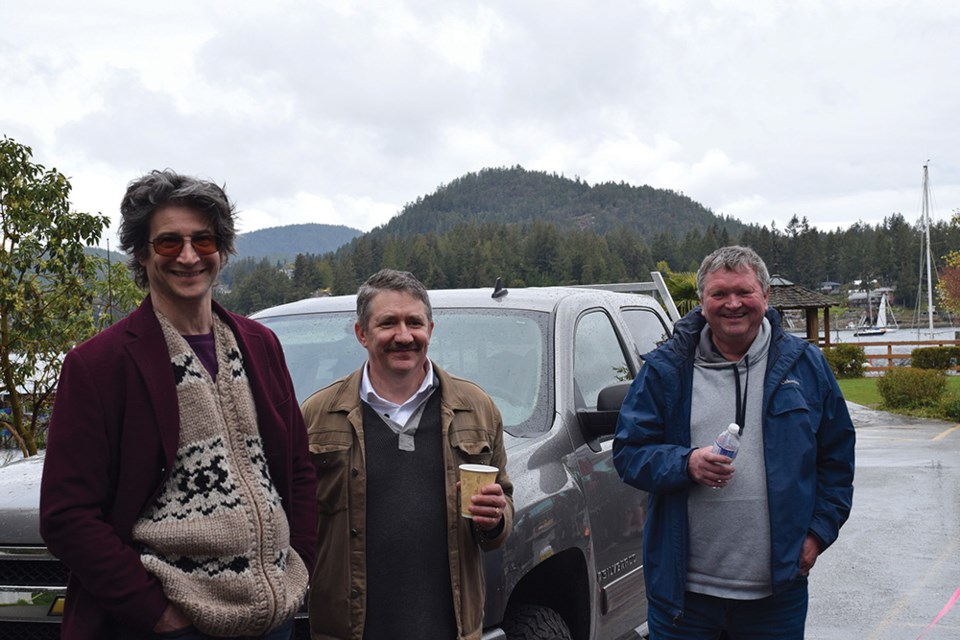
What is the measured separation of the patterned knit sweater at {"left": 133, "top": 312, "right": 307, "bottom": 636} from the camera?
91.1 inches

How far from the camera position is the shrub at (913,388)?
24.4m

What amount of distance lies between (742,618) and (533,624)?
0.71 meters

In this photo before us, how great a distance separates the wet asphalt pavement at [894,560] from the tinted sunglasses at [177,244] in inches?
212

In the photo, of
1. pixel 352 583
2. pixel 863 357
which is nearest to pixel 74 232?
pixel 352 583

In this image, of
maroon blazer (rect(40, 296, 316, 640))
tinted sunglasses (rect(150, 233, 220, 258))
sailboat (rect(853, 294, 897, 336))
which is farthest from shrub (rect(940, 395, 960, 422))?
sailboat (rect(853, 294, 897, 336))

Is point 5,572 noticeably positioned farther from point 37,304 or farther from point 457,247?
point 457,247

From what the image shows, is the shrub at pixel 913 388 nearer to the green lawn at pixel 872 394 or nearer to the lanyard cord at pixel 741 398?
the green lawn at pixel 872 394

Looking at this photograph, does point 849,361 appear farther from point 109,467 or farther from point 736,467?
point 109,467

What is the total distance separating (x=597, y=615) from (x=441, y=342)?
1316 mm

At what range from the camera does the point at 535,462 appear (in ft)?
12.3

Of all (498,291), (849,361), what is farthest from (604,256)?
(498,291)

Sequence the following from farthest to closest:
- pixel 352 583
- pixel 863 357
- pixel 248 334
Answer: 1. pixel 863 357
2. pixel 352 583
3. pixel 248 334

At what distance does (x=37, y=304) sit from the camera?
9172 millimetres

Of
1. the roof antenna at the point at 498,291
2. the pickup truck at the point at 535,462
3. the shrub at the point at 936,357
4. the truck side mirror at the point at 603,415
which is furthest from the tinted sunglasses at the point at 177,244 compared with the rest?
the shrub at the point at 936,357
